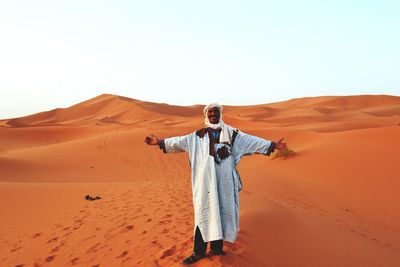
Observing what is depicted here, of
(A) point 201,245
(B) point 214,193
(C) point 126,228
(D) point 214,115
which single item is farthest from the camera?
(C) point 126,228

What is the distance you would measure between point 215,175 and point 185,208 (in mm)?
3257

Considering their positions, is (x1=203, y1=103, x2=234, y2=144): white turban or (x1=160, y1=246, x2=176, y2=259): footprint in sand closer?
(x1=203, y1=103, x2=234, y2=144): white turban

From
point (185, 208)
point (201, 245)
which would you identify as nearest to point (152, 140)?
point (201, 245)

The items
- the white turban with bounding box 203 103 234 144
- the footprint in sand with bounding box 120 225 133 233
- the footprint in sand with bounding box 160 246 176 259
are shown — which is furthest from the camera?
the footprint in sand with bounding box 120 225 133 233

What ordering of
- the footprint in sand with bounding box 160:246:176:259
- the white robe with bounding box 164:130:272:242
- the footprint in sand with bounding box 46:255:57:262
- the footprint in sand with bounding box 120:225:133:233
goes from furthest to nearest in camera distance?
the footprint in sand with bounding box 120:225:133:233, the footprint in sand with bounding box 46:255:57:262, the footprint in sand with bounding box 160:246:176:259, the white robe with bounding box 164:130:272:242

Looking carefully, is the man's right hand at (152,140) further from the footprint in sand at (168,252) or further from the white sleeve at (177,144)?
the footprint in sand at (168,252)

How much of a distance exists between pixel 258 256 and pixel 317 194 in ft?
20.5

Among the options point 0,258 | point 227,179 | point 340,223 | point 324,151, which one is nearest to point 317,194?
point 340,223

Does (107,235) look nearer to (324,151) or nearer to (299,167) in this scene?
(299,167)

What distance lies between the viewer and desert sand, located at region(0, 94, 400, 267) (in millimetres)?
4789

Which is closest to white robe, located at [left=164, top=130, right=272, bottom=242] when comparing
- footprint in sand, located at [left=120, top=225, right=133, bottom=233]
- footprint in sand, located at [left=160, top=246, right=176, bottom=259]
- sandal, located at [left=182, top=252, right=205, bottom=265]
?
sandal, located at [left=182, top=252, right=205, bottom=265]

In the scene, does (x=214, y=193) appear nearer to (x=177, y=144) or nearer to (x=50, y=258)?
(x=177, y=144)

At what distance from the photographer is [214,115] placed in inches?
156

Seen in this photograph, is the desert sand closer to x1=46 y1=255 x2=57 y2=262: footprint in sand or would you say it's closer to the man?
x1=46 y1=255 x2=57 y2=262: footprint in sand
